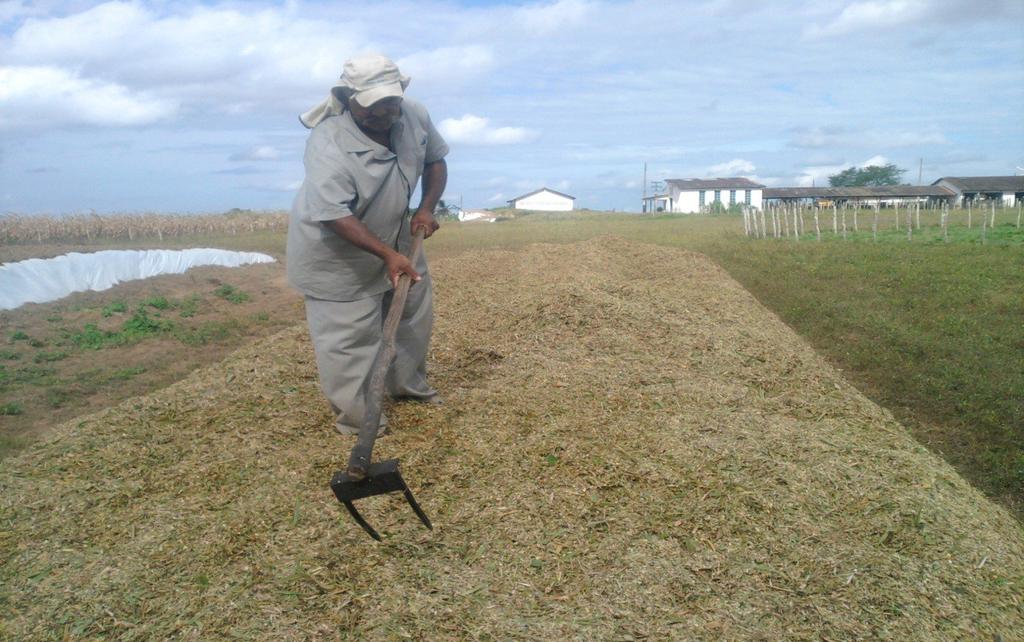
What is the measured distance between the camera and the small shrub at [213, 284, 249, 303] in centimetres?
1174

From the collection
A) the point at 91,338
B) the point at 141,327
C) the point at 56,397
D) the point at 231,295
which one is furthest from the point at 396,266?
the point at 231,295

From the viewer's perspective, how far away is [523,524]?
9.08 feet

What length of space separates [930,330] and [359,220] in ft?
22.7

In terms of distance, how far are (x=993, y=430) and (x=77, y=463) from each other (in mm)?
5234

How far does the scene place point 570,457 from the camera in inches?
128

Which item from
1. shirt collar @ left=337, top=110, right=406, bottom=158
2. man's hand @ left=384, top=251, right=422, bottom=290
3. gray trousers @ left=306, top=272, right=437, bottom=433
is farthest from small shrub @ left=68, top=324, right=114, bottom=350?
man's hand @ left=384, top=251, right=422, bottom=290

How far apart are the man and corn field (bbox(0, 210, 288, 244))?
27.8 meters

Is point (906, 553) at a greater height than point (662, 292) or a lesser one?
lesser

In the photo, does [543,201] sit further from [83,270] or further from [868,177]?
[83,270]

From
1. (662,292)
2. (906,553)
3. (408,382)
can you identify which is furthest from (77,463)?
(662,292)

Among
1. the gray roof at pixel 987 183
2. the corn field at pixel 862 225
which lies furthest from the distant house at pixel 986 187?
the corn field at pixel 862 225

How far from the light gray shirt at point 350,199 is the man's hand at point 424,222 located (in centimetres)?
6

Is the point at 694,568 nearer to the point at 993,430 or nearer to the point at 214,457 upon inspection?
the point at 214,457

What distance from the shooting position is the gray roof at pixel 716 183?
6838 cm
